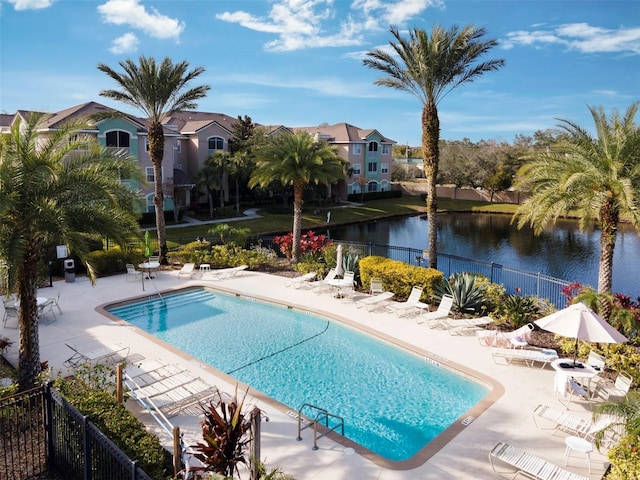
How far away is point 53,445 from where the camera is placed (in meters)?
7.68

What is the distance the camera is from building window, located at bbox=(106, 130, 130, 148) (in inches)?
1407

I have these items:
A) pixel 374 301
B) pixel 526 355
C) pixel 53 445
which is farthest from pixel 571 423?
pixel 53 445

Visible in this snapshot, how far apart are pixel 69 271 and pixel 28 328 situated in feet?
38.5

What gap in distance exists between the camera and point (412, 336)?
14.3 meters

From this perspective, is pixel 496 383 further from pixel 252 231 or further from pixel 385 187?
pixel 385 187

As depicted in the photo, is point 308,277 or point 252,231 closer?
point 308,277

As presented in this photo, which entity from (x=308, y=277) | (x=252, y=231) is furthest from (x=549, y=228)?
(x=308, y=277)

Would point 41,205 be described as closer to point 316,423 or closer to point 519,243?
point 316,423

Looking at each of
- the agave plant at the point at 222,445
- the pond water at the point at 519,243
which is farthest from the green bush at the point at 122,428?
the pond water at the point at 519,243

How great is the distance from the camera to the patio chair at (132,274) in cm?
2086

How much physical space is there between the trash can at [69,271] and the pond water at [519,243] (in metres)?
22.1

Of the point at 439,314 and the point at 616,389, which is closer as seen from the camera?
the point at 616,389

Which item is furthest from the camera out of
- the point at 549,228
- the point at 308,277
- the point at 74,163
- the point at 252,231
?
the point at 549,228

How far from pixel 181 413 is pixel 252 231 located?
95.7 ft
